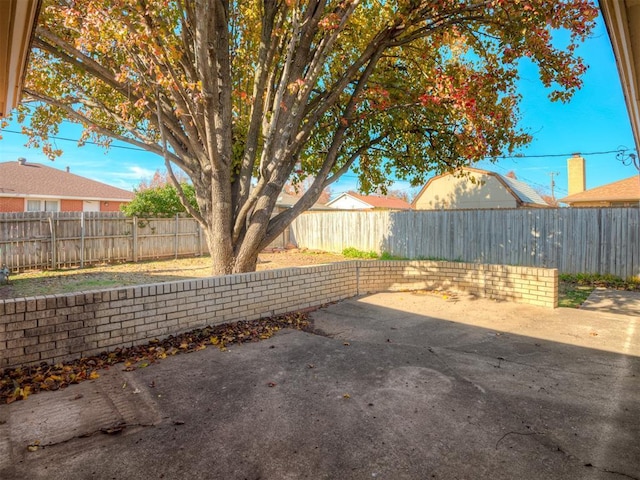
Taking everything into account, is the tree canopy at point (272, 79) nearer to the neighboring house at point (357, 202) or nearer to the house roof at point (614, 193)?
the house roof at point (614, 193)

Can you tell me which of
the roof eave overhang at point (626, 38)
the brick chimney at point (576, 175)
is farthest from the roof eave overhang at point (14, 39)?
the brick chimney at point (576, 175)

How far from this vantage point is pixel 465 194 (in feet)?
74.5

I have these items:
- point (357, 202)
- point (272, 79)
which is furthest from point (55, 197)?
point (357, 202)

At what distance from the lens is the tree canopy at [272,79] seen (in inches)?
219

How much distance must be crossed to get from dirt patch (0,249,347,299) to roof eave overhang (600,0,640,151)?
8.94m

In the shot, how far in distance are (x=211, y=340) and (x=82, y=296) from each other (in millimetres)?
1533

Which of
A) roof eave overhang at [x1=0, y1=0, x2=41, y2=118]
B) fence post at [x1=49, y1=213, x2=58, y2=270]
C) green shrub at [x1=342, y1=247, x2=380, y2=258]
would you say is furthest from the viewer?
green shrub at [x1=342, y1=247, x2=380, y2=258]

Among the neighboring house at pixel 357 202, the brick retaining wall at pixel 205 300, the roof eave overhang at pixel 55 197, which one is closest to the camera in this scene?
the brick retaining wall at pixel 205 300

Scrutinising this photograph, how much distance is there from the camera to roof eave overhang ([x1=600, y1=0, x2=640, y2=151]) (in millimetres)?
1575

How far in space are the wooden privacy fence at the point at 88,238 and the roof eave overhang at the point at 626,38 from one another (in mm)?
14597

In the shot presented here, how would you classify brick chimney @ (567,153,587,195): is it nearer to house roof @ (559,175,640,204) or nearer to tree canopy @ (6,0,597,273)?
house roof @ (559,175,640,204)

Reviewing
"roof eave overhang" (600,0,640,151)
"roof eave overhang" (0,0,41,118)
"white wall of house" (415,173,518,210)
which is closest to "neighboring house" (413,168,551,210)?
"white wall of house" (415,173,518,210)

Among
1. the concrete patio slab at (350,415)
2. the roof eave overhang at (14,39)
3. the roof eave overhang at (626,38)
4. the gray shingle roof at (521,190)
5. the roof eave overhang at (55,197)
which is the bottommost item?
the concrete patio slab at (350,415)

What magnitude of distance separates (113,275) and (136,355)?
7.97 meters
